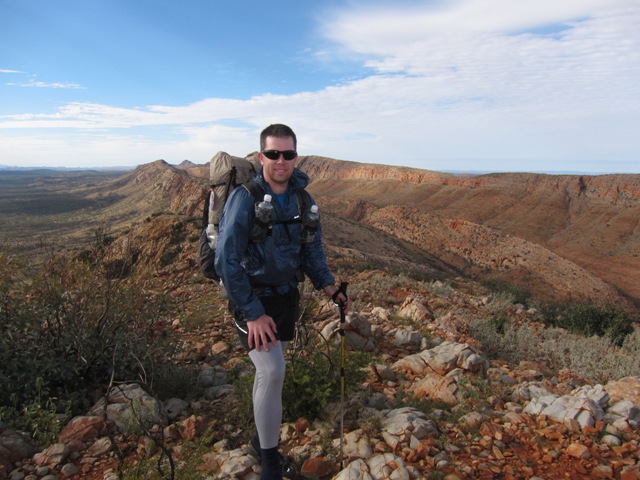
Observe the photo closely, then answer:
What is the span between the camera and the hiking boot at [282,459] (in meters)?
2.65

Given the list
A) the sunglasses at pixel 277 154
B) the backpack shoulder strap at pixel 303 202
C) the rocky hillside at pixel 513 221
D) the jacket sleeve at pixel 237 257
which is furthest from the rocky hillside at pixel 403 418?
the rocky hillside at pixel 513 221

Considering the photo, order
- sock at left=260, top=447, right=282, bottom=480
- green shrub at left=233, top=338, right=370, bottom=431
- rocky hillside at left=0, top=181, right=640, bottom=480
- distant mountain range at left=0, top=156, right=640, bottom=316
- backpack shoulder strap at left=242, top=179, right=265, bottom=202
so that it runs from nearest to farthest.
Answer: backpack shoulder strap at left=242, top=179, right=265, bottom=202 < sock at left=260, top=447, right=282, bottom=480 < rocky hillside at left=0, top=181, right=640, bottom=480 < green shrub at left=233, top=338, right=370, bottom=431 < distant mountain range at left=0, top=156, right=640, bottom=316

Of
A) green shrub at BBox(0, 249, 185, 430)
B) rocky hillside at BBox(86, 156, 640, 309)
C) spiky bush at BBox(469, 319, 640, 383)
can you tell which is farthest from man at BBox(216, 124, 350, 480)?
rocky hillside at BBox(86, 156, 640, 309)

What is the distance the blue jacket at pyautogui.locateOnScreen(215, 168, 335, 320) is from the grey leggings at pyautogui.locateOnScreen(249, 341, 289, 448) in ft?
0.96

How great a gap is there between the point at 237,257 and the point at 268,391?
83cm

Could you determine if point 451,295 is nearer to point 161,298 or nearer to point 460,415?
point 460,415

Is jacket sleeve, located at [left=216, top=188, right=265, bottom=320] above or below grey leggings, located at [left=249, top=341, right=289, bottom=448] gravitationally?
above

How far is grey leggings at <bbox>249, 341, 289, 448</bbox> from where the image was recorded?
2.40 metres

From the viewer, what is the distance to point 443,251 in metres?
34.0

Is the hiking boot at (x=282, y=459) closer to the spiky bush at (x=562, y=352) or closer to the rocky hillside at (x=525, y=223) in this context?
the spiky bush at (x=562, y=352)

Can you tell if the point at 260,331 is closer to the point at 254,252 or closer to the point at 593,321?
the point at 254,252

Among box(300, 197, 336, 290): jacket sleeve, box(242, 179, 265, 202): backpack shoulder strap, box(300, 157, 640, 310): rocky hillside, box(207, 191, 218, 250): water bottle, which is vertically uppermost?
box(242, 179, 265, 202): backpack shoulder strap

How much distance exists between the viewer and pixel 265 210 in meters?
2.33

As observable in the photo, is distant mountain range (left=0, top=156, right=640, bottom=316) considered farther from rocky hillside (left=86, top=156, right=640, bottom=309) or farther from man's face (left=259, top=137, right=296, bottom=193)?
man's face (left=259, top=137, right=296, bottom=193)
